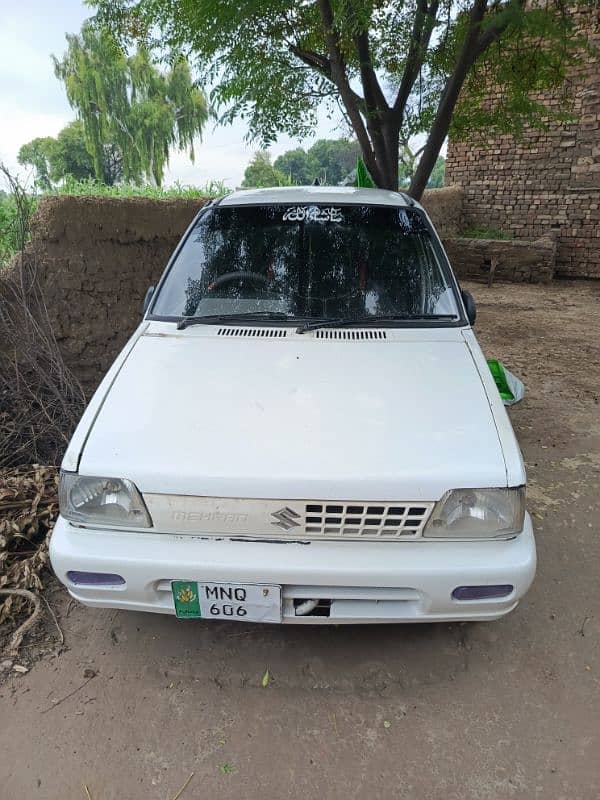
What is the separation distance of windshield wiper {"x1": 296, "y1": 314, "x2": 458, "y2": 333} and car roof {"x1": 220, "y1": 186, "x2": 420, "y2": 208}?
2.79ft

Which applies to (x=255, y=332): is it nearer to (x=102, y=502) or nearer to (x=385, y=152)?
(x=102, y=502)

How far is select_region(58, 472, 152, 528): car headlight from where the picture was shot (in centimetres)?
204

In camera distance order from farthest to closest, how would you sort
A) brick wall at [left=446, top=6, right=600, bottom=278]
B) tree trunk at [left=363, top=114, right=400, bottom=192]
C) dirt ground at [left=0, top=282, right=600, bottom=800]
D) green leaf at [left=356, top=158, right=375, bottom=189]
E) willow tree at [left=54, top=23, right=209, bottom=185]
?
willow tree at [left=54, top=23, right=209, bottom=185] < brick wall at [left=446, top=6, right=600, bottom=278] < green leaf at [left=356, top=158, right=375, bottom=189] < tree trunk at [left=363, top=114, right=400, bottom=192] < dirt ground at [left=0, top=282, right=600, bottom=800]

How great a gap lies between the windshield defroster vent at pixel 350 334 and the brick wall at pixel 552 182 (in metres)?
10.0

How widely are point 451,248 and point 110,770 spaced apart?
11.1 metres

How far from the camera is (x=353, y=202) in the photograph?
3.33 meters

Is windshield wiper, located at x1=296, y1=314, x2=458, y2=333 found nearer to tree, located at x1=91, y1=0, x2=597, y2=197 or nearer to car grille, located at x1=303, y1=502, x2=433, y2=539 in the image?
car grille, located at x1=303, y1=502, x2=433, y2=539

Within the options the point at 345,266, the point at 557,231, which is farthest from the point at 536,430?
the point at 557,231

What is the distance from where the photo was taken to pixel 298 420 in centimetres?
220

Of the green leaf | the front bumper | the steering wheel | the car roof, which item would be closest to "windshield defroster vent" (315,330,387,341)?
the steering wheel

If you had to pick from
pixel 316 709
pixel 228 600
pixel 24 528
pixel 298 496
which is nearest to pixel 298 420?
pixel 298 496

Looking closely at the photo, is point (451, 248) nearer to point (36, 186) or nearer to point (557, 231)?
point (557, 231)

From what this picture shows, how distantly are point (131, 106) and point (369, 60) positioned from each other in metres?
36.6

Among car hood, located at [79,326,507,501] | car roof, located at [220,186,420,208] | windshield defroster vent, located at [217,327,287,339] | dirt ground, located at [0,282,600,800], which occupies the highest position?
car roof, located at [220,186,420,208]
